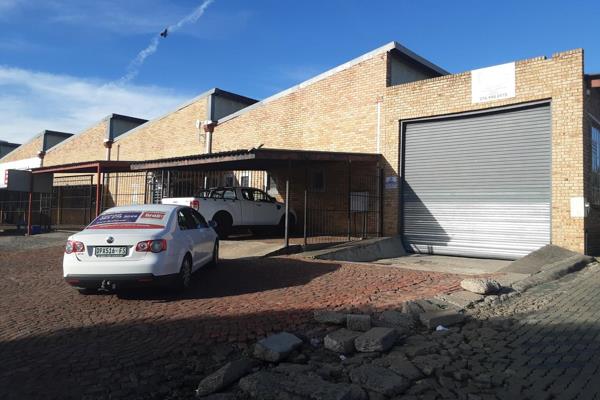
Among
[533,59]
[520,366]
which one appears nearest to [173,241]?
[520,366]

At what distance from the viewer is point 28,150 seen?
111 feet

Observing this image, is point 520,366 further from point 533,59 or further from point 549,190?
point 533,59

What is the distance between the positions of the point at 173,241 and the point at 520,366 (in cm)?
514

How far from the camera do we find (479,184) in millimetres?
13227

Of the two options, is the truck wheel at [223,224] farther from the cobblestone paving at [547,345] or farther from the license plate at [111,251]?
the cobblestone paving at [547,345]

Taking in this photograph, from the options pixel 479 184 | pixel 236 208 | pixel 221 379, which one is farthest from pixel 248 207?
pixel 221 379

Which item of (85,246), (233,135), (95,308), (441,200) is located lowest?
(95,308)

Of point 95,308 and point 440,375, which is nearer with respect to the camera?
point 440,375

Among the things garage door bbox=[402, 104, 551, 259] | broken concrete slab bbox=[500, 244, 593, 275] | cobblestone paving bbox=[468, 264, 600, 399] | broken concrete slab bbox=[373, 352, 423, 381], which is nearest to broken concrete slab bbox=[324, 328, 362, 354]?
broken concrete slab bbox=[373, 352, 423, 381]

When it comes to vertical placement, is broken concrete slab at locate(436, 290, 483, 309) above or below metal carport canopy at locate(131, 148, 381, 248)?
below

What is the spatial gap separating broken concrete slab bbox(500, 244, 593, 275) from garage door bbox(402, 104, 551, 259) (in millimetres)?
1053

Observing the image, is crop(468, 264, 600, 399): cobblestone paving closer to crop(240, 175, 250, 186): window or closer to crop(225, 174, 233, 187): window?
crop(240, 175, 250, 186): window

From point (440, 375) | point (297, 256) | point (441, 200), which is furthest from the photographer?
point (441, 200)

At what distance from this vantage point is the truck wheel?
13820 mm
